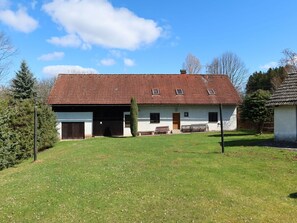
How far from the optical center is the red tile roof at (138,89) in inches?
1254

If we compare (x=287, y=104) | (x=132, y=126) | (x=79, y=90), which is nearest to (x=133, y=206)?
(x=287, y=104)

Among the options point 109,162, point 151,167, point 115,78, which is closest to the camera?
point 151,167

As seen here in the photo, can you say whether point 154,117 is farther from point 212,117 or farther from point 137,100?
point 212,117

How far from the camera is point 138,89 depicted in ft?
111

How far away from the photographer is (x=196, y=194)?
7406 mm

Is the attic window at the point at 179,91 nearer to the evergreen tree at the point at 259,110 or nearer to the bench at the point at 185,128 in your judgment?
the bench at the point at 185,128

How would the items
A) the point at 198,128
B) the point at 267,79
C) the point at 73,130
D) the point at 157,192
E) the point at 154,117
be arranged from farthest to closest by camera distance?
the point at 267,79
the point at 154,117
the point at 198,128
the point at 73,130
the point at 157,192

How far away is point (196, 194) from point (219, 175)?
2166mm

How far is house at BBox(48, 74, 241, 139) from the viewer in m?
31.0

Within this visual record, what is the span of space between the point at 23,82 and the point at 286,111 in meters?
28.1

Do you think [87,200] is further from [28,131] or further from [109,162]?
[28,131]

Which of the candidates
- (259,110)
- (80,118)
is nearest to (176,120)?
(259,110)

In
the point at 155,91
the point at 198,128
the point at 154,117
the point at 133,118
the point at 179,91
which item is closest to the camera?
the point at 133,118

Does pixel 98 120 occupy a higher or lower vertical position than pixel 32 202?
higher
